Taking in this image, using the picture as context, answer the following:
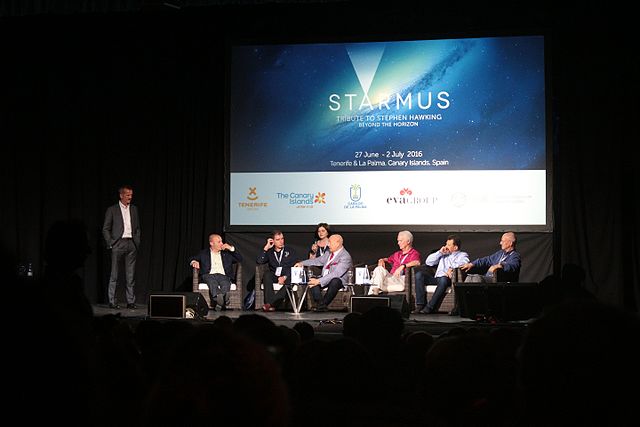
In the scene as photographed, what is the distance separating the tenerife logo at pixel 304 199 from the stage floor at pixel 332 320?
1.32m

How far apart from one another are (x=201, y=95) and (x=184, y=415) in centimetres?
975

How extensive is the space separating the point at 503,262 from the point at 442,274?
0.69 m

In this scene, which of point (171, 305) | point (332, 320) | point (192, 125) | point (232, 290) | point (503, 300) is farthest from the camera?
point (192, 125)

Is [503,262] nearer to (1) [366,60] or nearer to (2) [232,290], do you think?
(1) [366,60]

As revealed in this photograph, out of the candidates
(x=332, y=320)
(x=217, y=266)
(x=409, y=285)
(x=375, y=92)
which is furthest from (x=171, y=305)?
(x=375, y=92)

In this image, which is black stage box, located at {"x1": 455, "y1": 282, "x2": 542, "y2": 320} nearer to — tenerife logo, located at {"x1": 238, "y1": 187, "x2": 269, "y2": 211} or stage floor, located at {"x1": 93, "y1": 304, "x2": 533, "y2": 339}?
stage floor, located at {"x1": 93, "y1": 304, "x2": 533, "y2": 339}

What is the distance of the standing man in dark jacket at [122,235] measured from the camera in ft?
31.1

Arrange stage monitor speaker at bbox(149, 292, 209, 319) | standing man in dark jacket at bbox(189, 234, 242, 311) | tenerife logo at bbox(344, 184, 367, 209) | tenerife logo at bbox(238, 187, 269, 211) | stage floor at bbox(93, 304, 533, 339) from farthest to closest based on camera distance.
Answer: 1. tenerife logo at bbox(238, 187, 269, 211)
2. tenerife logo at bbox(344, 184, 367, 209)
3. standing man in dark jacket at bbox(189, 234, 242, 311)
4. stage monitor speaker at bbox(149, 292, 209, 319)
5. stage floor at bbox(93, 304, 533, 339)

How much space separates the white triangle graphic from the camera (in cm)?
986

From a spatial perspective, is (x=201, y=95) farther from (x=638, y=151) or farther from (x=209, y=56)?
(x=638, y=151)

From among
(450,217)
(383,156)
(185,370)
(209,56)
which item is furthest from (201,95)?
(185,370)

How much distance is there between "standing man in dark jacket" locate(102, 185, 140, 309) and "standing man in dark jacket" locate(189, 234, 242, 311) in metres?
0.71

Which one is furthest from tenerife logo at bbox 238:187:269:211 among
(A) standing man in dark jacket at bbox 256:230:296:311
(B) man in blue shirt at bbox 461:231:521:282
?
(B) man in blue shirt at bbox 461:231:521:282

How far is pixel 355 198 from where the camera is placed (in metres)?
9.84
